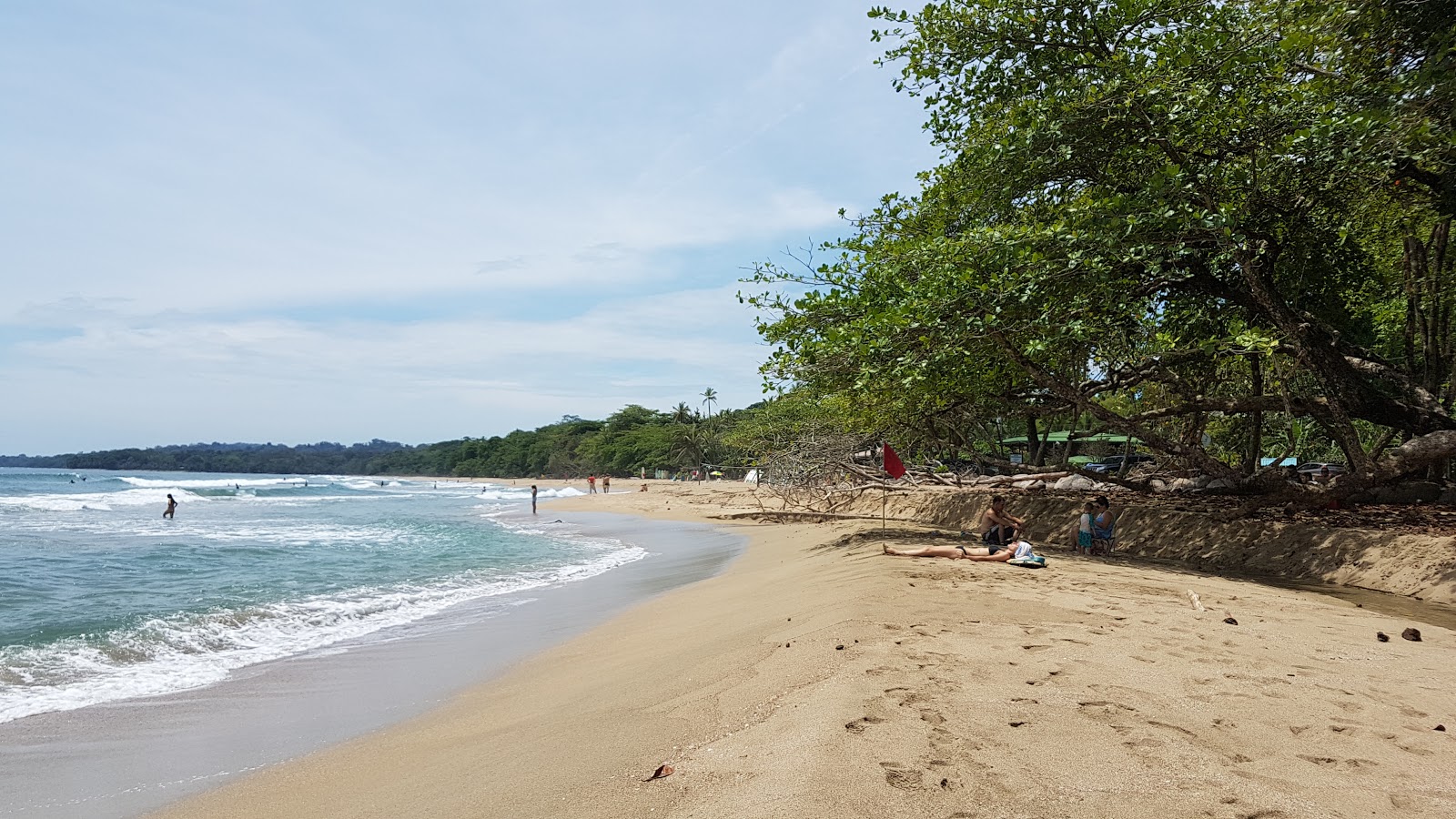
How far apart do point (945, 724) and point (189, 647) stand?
790 cm

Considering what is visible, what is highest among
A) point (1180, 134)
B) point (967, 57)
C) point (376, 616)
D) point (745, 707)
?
point (967, 57)

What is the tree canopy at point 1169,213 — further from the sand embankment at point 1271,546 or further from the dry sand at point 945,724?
the dry sand at point 945,724

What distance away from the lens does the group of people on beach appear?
967 centimetres

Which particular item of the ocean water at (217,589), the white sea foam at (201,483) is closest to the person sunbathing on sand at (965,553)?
the ocean water at (217,589)

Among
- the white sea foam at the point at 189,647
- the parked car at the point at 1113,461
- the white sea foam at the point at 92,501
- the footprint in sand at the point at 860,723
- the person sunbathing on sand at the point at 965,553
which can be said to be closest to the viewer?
the footprint in sand at the point at 860,723

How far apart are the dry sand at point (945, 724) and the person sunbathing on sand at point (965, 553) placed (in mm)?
2610

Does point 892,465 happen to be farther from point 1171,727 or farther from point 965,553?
point 1171,727

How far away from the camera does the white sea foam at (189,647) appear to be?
20.7 feet

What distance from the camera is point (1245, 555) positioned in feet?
35.4

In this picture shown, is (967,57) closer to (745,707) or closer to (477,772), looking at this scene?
(745,707)

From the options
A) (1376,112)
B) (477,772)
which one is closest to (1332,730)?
(477,772)

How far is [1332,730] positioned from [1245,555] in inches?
338

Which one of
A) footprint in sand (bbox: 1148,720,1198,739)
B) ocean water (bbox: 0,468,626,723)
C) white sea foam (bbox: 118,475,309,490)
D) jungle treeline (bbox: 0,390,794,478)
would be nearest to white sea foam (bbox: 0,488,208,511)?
white sea foam (bbox: 118,475,309,490)

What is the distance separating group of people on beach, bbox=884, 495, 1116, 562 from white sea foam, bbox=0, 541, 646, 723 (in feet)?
20.8
